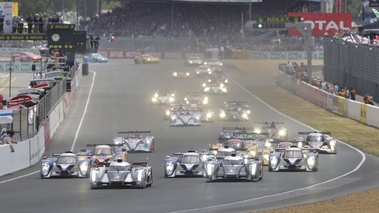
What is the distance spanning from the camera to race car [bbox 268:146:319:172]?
147 feet

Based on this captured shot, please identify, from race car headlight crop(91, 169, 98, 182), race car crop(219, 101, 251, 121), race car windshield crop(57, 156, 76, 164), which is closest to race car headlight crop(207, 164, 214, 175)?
race car headlight crop(91, 169, 98, 182)

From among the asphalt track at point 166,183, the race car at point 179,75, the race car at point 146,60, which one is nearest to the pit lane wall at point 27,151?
the asphalt track at point 166,183

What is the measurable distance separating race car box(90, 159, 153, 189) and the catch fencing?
38.8 meters

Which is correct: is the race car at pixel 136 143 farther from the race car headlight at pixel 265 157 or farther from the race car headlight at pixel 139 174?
the race car headlight at pixel 139 174

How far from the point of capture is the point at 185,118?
219 ft

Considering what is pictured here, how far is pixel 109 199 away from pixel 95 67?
91.0m

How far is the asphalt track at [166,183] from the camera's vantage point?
34.8m

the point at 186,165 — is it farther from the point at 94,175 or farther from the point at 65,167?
the point at 94,175

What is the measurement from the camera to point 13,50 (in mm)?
132500

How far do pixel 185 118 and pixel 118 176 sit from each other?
27536 millimetres

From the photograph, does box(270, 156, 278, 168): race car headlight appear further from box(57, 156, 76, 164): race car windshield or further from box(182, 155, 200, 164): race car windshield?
box(57, 156, 76, 164): race car windshield

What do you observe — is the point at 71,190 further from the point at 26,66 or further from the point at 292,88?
the point at 26,66

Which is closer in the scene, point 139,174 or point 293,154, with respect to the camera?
point 139,174

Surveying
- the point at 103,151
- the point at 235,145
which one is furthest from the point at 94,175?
the point at 235,145
